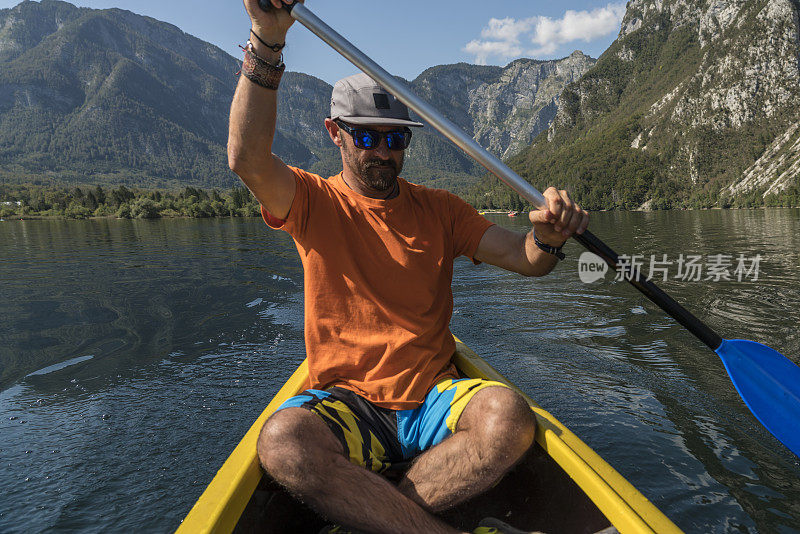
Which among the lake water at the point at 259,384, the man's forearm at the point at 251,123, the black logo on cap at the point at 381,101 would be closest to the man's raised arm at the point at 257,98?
the man's forearm at the point at 251,123

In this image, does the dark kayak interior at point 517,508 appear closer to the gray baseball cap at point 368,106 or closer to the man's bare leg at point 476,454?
the man's bare leg at point 476,454

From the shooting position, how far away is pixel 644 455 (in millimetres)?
3977

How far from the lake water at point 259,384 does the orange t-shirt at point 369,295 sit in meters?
1.85

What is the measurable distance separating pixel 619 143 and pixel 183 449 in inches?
6853

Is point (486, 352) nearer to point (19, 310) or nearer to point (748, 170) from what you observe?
point (19, 310)

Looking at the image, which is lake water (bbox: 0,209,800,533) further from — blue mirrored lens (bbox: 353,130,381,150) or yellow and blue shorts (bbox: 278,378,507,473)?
blue mirrored lens (bbox: 353,130,381,150)

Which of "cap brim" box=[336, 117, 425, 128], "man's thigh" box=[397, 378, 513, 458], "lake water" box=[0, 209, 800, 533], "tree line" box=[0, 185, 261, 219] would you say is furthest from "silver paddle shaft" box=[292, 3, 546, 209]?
"tree line" box=[0, 185, 261, 219]

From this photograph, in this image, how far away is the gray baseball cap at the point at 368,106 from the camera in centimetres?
271

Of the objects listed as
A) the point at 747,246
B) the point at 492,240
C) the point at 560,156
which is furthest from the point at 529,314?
the point at 560,156

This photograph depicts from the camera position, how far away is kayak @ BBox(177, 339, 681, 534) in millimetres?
2045

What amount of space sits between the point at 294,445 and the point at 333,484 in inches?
9.2

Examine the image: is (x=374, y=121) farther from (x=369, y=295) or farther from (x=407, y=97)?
(x=369, y=295)

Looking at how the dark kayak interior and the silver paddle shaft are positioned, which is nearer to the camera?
the dark kayak interior

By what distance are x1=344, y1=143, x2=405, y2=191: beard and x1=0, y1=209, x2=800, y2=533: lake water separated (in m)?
2.60
